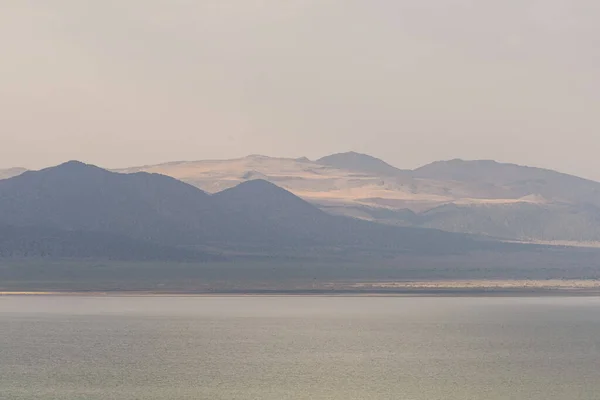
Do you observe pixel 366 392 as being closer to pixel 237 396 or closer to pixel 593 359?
pixel 237 396

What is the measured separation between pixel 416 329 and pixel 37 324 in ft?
196

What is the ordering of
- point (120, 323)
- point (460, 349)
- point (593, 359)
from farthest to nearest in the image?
1. point (120, 323)
2. point (460, 349)
3. point (593, 359)

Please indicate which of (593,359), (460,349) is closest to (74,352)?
(460,349)

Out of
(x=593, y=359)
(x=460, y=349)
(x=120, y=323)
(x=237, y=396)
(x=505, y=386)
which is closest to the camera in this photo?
(x=237, y=396)

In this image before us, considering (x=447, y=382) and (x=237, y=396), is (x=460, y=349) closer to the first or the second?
(x=447, y=382)

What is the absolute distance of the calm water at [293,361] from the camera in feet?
368

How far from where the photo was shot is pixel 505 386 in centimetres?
11700

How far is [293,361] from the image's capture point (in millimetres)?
139875

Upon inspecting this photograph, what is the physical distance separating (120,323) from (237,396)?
306 feet

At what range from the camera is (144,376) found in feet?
406

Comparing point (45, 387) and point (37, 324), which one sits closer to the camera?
point (45, 387)

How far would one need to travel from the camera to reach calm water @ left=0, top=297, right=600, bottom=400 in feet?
368

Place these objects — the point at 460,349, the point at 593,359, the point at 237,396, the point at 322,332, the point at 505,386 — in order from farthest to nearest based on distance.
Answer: the point at 322,332, the point at 460,349, the point at 593,359, the point at 505,386, the point at 237,396

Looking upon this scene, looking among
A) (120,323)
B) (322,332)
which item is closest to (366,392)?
(322,332)
